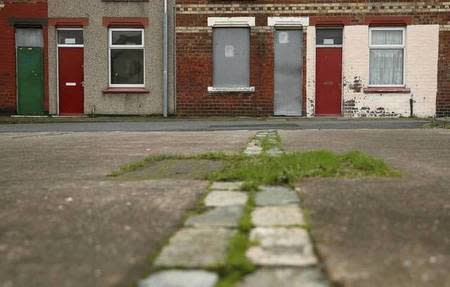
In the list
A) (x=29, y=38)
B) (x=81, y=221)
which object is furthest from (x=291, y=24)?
(x=81, y=221)

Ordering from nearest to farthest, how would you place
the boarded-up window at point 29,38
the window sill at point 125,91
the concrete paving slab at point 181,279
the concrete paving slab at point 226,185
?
the concrete paving slab at point 181,279
the concrete paving slab at point 226,185
the window sill at point 125,91
the boarded-up window at point 29,38

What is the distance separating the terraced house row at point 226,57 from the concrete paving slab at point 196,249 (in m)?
17.9

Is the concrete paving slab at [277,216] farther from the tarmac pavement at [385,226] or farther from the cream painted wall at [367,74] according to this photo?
the cream painted wall at [367,74]

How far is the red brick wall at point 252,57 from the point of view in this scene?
20.5 meters

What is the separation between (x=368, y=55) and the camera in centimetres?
2066

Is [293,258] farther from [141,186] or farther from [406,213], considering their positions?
[141,186]

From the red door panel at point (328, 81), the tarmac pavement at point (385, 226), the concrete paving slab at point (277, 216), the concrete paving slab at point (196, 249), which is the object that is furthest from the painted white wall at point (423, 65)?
the concrete paving slab at point (196, 249)

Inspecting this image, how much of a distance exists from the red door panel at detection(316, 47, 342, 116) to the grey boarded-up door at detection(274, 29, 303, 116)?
2.02ft

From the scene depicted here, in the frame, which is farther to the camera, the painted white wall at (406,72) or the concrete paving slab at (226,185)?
the painted white wall at (406,72)

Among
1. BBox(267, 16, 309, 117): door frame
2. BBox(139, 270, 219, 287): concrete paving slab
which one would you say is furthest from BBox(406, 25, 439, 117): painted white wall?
BBox(139, 270, 219, 287): concrete paving slab

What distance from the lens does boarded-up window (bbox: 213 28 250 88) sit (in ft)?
68.4

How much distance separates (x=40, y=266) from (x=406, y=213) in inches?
82.7

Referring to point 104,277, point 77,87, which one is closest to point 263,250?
point 104,277

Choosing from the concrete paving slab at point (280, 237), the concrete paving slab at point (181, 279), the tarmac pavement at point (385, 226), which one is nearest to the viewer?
the concrete paving slab at point (181, 279)
